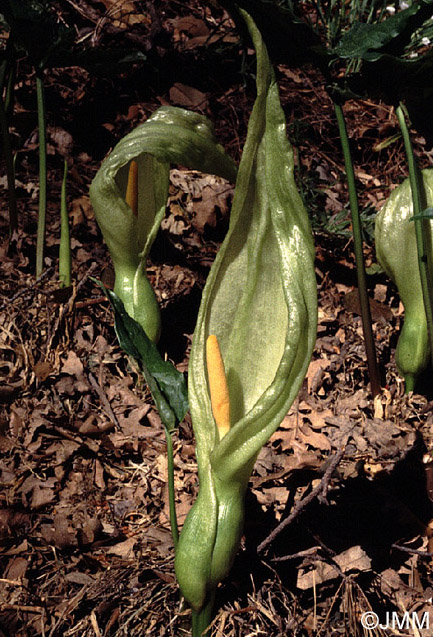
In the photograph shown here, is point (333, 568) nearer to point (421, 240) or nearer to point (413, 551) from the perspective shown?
point (413, 551)

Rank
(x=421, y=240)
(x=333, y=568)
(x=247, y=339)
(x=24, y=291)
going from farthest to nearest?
(x=24, y=291), (x=421, y=240), (x=333, y=568), (x=247, y=339)

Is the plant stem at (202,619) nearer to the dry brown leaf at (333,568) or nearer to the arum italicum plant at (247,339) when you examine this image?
the arum italicum plant at (247,339)

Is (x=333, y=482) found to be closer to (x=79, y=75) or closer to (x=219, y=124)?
(x=219, y=124)

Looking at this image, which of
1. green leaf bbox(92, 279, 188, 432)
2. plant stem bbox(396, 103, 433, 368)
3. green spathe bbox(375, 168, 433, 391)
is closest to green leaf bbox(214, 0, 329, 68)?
plant stem bbox(396, 103, 433, 368)

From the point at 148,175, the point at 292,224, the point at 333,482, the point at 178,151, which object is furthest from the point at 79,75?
the point at 333,482

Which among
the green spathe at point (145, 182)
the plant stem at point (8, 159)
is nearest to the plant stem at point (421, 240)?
the green spathe at point (145, 182)

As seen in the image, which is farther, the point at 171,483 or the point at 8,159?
the point at 8,159

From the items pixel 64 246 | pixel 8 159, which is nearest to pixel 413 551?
pixel 64 246
